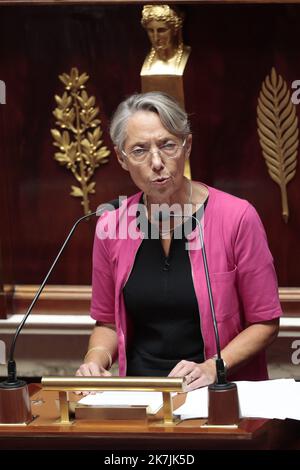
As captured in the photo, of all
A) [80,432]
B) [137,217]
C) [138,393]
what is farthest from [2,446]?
[137,217]

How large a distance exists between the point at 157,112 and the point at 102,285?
0.52m

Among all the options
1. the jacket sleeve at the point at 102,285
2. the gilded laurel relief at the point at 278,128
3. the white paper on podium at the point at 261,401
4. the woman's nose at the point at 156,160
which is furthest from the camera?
the gilded laurel relief at the point at 278,128

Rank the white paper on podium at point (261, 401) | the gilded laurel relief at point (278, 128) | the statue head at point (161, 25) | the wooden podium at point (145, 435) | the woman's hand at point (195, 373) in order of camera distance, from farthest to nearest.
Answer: the gilded laurel relief at point (278, 128), the statue head at point (161, 25), the woman's hand at point (195, 373), the white paper on podium at point (261, 401), the wooden podium at point (145, 435)

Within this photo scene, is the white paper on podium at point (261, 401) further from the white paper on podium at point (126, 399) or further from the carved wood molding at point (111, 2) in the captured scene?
the carved wood molding at point (111, 2)

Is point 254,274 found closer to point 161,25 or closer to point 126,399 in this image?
point 126,399

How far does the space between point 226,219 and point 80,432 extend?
2.94 ft

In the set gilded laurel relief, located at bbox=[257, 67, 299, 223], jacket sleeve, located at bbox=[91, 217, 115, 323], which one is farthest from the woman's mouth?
gilded laurel relief, located at bbox=[257, 67, 299, 223]

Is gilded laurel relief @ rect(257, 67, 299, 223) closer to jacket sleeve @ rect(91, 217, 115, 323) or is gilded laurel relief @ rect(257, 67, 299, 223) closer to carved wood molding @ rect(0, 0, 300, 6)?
carved wood molding @ rect(0, 0, 300, 6)

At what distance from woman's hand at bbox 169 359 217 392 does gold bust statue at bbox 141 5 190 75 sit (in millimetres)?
1394

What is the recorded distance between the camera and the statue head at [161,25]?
164 inches

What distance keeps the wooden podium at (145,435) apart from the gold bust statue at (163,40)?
171cm

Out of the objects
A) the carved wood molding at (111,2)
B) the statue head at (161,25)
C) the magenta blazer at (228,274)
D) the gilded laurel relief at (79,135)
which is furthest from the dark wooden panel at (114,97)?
the magenta blazer at (228,274)

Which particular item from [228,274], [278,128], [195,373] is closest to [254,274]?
[228,274]

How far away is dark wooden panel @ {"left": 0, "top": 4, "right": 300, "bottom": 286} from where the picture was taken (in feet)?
14.3
